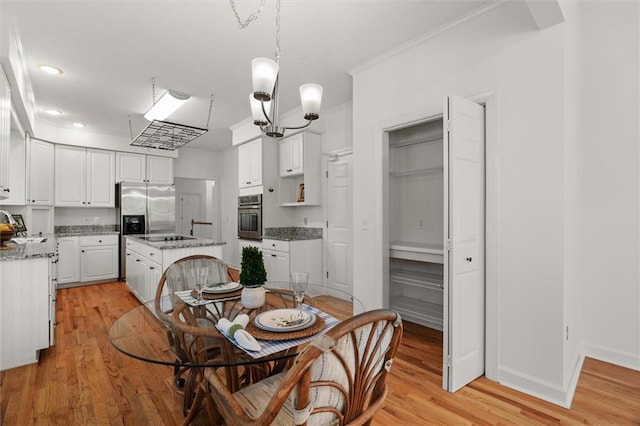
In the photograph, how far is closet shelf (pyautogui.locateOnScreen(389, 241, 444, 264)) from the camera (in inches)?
118

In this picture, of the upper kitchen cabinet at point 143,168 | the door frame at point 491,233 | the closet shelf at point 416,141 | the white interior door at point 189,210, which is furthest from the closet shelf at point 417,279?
the white interior door at point 189,210

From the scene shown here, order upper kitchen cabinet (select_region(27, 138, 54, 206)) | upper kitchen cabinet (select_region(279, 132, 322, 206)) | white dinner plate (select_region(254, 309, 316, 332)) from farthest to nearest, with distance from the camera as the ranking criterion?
upper kitchen cabinet (select_region(27, 138, 54, 206)) → upper kitchen cabinet (select_region(279, 132, 322, 206)) → white dinner plate (select_region(254, 309, 316, 332))

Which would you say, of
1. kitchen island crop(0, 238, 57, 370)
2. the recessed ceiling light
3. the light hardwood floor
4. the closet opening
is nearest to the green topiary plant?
the light hardwood floor

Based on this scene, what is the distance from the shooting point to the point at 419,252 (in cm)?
315

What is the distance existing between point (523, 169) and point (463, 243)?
0.65 m

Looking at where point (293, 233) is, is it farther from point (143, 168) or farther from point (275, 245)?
point (143, 168)

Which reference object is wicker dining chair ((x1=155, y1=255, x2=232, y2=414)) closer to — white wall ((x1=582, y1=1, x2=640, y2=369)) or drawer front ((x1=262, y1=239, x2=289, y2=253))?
drawer front ((x1=262, y1=239, x2=289, y2=253))

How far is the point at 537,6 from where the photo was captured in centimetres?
197

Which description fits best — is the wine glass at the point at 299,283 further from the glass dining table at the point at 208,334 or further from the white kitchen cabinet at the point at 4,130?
the white kitchen cabinet at the point at 4,130

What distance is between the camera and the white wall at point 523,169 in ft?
6.95

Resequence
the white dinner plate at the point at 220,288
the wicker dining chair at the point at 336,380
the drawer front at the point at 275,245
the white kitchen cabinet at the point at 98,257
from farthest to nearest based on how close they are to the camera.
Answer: the white kitchen cabinet at the point at 98,257 → the drawer front at the point at 275,245 → the white dinner plate at the point at 220,288 → the wicker dining chair at the point at 336,380

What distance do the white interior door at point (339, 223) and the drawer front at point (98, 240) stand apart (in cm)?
393

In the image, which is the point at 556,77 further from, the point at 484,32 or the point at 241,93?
the point at 241,93

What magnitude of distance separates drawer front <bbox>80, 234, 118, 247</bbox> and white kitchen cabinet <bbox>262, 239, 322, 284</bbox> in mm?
2952
